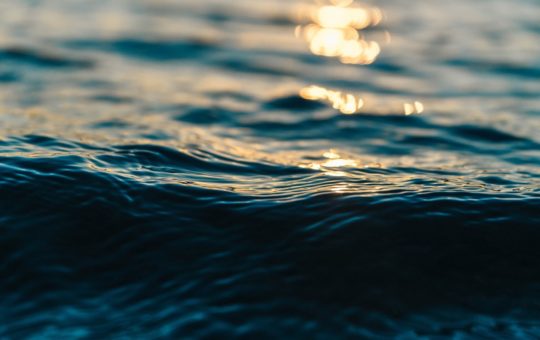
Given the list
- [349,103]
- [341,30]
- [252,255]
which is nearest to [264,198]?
[252,255]

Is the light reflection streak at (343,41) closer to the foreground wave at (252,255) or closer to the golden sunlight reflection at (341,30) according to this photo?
A: the golden sunlight reflection at (341,30)

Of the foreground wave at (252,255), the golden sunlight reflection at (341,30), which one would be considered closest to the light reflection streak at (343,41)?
the golden sunlight reflection at (341,30)

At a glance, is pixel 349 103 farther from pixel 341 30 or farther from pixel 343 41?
pixel 341 30

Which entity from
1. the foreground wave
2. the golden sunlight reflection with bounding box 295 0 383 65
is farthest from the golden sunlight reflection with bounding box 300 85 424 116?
the foreground wave

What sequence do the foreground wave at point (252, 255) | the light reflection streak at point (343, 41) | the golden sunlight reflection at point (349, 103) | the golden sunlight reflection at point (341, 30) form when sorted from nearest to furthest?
1. the foreground wave at point (252, 255)
2. the golden sunlight reflection at point (349, 103)
3. the light reflection streak at point (343, 41)
4. the golden sunlight reflection at point (341, 30)

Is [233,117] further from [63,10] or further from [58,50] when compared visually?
[63,10]

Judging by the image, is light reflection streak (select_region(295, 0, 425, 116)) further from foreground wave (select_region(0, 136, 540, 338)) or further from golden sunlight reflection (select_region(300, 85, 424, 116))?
foreground wave (select_region(0, 136, 540, 338))
